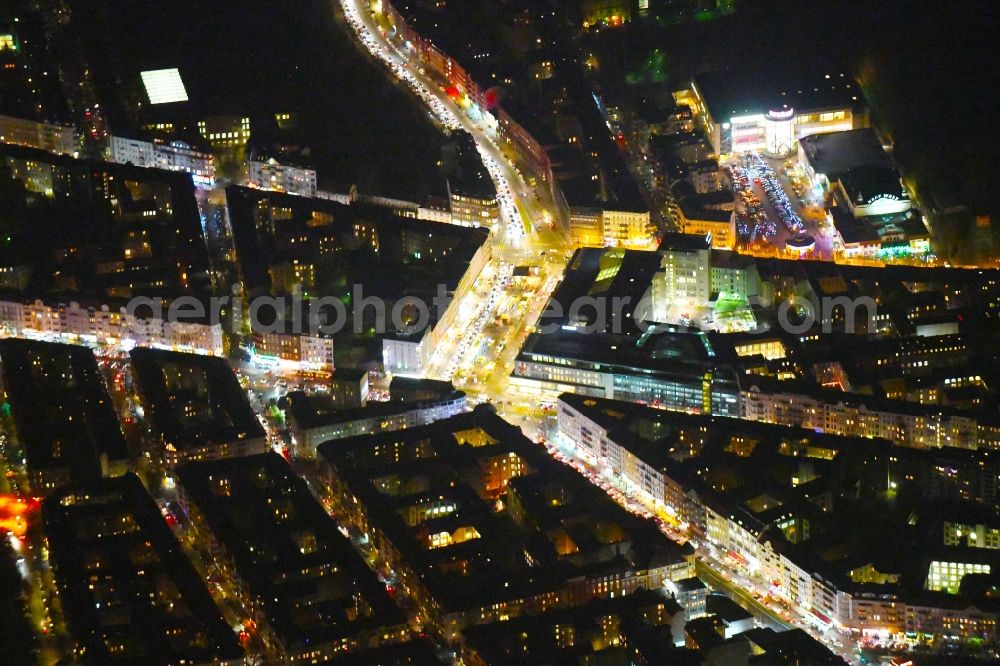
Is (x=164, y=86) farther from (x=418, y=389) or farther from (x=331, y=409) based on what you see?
(x=418, y=389)

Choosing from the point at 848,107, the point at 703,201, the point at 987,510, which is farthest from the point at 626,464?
the point at 848,107

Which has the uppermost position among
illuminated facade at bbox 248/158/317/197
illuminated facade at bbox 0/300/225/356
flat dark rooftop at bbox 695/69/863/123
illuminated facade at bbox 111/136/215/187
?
flat dark rooftop at bbox 695/69/863/123

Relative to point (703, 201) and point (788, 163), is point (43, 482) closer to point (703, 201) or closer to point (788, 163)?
point (703, 201)

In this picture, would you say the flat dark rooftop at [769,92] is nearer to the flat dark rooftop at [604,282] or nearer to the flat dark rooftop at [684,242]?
the flat dark rooftop at [684,242]

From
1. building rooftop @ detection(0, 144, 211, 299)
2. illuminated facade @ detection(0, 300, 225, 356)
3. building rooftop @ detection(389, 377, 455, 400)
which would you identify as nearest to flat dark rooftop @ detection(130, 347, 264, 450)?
illuminated facade @ detection(0, 300, 225, 356)

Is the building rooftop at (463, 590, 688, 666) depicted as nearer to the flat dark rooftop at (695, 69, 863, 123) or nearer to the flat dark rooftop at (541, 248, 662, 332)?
the flat dark rooftop at (541, 248, 662, 332)

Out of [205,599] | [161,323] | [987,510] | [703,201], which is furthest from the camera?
[703,201]
